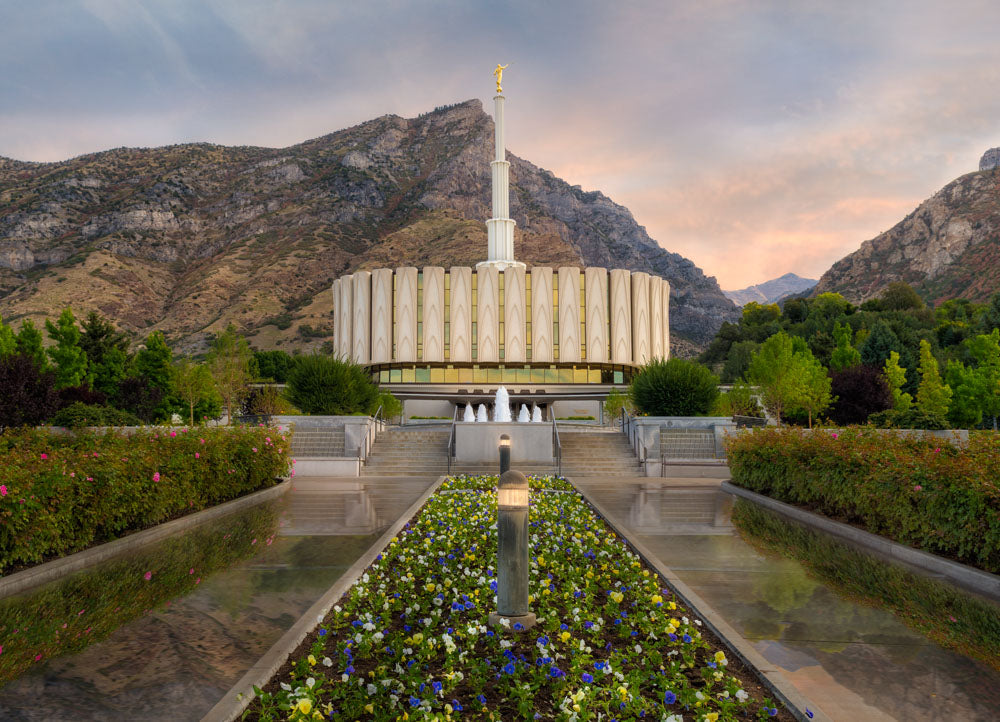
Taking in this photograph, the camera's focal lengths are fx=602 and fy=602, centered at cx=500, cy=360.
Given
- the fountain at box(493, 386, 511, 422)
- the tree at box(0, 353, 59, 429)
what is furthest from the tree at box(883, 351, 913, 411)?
the tree at box(0, 353, 59, 429)

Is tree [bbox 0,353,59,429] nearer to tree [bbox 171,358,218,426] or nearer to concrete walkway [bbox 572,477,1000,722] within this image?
tree [bbox 171,358,218,426]

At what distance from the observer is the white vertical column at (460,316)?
66062 mm

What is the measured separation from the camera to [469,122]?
182 metres

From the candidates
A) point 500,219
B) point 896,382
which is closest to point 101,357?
point 500,219

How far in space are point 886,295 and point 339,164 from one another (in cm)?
12823

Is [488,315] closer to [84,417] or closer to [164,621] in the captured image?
[84,417]

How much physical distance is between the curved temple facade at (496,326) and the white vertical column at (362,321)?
0.37ft

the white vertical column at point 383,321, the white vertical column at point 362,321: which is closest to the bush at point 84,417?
the white vertical column at point 383,321

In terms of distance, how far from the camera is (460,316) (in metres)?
66.3

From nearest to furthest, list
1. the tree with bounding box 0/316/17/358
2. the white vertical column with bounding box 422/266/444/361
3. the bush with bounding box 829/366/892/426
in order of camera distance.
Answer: the bush with bounding box 829/366/892/426 → the tree with bounding box 0/316/17/358 → the white vertical column with bounding box 422/266/444/361

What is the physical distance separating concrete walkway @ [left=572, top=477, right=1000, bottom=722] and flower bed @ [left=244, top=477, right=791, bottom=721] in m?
0.59

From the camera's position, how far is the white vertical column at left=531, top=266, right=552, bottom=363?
66.4 m

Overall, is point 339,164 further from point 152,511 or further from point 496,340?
point 152,511

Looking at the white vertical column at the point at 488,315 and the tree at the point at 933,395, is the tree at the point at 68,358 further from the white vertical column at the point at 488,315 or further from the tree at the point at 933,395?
the tree at the point at 933,395
